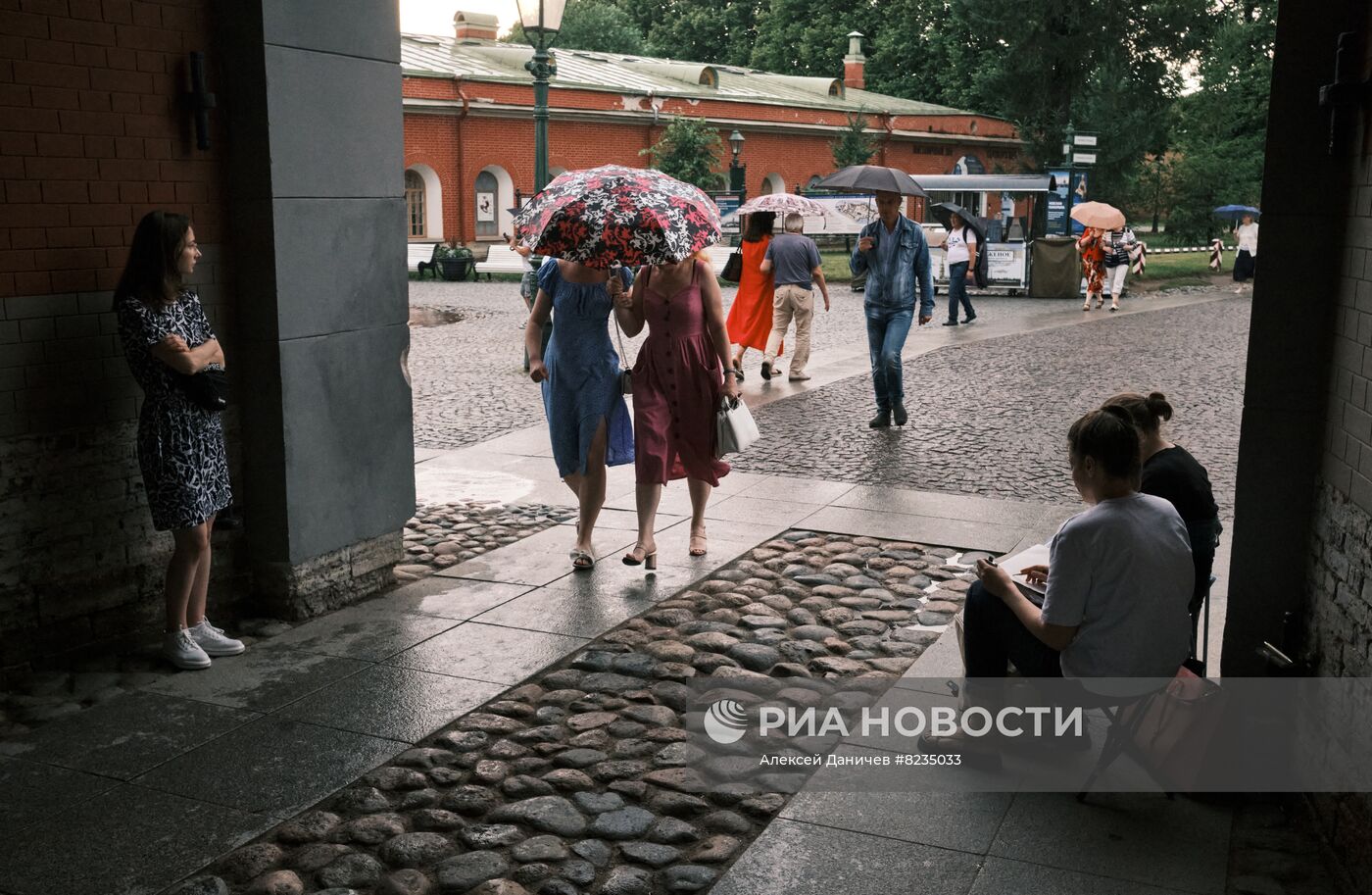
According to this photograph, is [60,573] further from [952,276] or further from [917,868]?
[952,276]

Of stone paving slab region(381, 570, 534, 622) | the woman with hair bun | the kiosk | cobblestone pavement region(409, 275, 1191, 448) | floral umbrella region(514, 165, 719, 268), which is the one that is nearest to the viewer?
the woman with hair bun

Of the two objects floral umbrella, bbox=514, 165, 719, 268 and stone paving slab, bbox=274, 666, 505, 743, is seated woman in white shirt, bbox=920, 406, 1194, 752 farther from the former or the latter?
floral umbrella, bbox=514, 165, 719, 268

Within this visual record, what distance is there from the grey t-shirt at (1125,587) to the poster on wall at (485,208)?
113 feet

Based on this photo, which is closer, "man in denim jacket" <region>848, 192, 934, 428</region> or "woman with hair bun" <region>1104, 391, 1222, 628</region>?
"woman with hair bun" <region>1104, 391, 1222, 628</region>

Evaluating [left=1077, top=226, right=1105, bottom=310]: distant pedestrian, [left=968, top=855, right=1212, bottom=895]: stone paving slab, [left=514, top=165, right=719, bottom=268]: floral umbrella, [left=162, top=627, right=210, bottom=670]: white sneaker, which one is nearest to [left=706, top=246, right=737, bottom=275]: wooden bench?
[left=1077, top=226, right=1105, bottom=310]: distant pedestrian

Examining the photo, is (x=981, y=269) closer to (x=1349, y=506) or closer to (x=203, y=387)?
(x=203, y=387)

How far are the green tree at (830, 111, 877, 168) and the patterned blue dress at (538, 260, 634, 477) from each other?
3946 cm

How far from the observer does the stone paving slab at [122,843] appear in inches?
134

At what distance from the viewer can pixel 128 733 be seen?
4.41 metres

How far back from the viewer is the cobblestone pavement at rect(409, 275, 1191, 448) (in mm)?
11109

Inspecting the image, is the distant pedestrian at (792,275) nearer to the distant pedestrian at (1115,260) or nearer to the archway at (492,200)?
the distant pedestrian at (1115,260)

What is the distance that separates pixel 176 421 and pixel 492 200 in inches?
1303

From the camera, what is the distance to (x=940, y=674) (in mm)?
4957

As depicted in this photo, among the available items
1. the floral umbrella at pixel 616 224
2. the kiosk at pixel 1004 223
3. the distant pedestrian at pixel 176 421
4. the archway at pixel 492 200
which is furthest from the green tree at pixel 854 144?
the distant pedestrian at pixel 176 421
